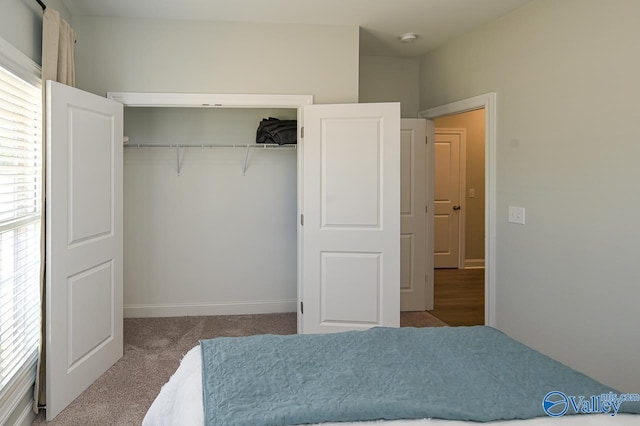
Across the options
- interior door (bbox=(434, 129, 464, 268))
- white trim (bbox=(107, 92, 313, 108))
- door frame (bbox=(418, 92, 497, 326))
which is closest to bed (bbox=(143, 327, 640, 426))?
door frame (bbox=(418, 92, 497, 326))

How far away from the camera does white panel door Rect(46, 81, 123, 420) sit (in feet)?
8.53

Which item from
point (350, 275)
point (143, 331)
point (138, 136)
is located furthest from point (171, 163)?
point (350, 275)

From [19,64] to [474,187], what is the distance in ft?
20.3

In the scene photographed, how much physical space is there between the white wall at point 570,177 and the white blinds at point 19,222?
10.5 feet

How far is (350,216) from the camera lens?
356 centimetres

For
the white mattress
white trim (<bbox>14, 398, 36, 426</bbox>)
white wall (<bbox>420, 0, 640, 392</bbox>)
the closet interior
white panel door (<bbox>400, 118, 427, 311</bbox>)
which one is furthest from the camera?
white panel door (<bbox>400, 118, 427, 311</bbox>)

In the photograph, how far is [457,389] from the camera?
148 centimetres

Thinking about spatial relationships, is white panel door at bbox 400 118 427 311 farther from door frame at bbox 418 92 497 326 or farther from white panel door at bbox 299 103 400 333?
white panel door at bbox 299 103 400 333

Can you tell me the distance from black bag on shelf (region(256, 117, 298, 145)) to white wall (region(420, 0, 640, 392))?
1.65 m

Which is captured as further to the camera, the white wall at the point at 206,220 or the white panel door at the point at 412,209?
the white panel door at the point at 412,209

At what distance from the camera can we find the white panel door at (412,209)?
4629 mm

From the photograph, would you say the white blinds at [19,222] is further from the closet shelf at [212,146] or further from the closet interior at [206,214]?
the closet interior at [206,214]

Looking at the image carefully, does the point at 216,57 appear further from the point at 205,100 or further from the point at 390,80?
the point at 390,80

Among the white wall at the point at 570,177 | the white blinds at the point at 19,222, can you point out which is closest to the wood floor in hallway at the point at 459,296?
the white wall at the point at 570,177
